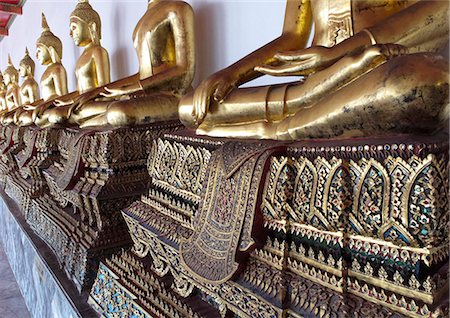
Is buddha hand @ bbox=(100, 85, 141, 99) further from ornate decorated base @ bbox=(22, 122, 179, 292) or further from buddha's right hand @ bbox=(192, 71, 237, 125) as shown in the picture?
buddha's right hand @ bbox=(192, 71, 237, 125)

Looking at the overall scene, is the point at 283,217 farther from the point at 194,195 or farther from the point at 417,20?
the point at 417,20

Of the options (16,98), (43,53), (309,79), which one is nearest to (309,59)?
(309,79)

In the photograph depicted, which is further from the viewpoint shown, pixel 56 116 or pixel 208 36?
pixel 56 116

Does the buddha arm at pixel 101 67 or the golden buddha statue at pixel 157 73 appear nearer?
the golden buddha statue at pixel 157 73

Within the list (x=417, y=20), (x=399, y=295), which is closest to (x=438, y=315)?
(x=399, y=295)

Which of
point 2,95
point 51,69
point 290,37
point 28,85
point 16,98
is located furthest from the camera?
point 2,95

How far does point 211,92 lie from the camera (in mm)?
1068

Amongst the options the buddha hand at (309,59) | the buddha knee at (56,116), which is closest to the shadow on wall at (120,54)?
the buddha knee at (56,116)

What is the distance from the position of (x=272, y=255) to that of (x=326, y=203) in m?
0.17

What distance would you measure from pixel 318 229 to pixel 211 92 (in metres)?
0.53

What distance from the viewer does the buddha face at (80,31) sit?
8.27ft

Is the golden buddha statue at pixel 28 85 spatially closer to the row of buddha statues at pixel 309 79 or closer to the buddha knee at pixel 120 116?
the row of buddha statues at pixel 309 79

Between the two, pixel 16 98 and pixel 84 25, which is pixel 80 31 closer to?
pixel 84 25

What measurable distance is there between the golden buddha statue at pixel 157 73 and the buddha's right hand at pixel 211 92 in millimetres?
477
